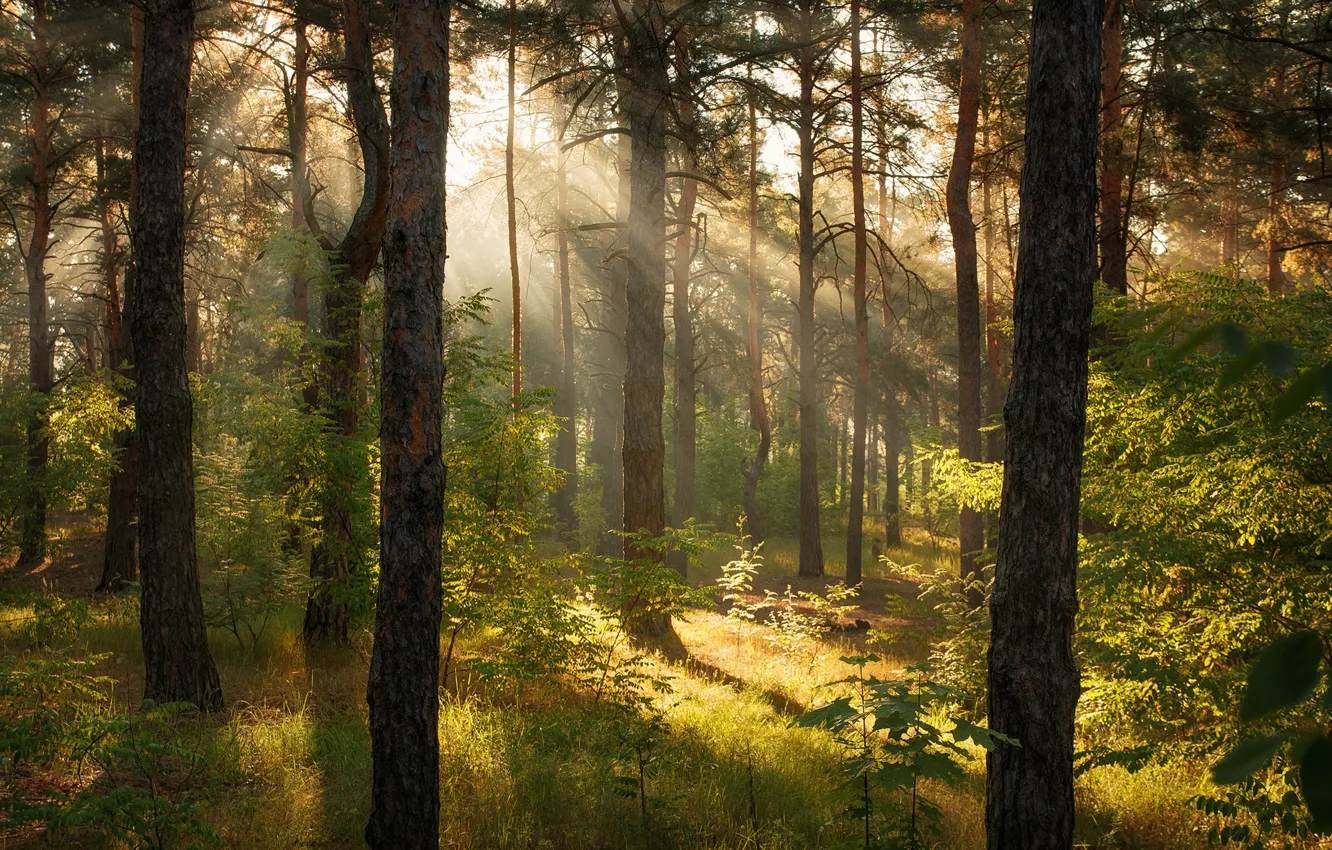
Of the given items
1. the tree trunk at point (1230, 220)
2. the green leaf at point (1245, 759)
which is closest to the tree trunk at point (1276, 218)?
the tree trunk at point (1230, 220)

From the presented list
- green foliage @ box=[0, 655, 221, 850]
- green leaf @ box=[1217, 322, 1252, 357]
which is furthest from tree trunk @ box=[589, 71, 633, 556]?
green leaf @ box=[1217, 322, 1252, 357]

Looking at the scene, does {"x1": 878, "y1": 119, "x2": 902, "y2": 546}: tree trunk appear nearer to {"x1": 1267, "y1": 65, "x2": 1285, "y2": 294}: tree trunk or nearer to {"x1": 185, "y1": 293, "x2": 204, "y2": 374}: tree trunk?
{"x1": 1267, "y1": 65, "x2": 1285, "y2": 294}: tree trunk

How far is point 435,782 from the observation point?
15.4 feet

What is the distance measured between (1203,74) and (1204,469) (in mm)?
14540

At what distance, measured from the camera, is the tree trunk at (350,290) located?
8.62m

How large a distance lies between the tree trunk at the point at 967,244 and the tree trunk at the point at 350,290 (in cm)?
826

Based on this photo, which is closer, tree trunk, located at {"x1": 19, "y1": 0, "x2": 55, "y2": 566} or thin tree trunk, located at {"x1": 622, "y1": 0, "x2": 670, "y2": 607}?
thin tree trunk, located at {"x1": 622, "y1": 0, "x2": 670, "y2": 607}

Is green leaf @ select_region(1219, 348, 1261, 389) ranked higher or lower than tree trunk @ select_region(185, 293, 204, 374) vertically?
lower

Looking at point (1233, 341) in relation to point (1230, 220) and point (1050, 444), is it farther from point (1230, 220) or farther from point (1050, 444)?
point (1230, 220)

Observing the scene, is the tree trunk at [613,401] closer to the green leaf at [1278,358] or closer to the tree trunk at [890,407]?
the tree trunk at [890,407]

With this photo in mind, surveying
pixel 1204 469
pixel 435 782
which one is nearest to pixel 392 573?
pixel 435 782

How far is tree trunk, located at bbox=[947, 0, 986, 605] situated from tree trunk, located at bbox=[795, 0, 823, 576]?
3694 mm

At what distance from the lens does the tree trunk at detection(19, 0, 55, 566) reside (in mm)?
14076

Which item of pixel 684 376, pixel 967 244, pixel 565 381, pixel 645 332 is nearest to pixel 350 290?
pixel 645 332
